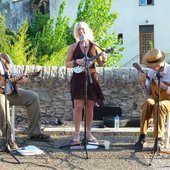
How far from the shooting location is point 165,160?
5.58m

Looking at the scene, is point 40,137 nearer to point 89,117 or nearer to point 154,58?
point 89,117

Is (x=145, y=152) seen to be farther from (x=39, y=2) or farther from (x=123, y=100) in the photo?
(x=39, y=2)

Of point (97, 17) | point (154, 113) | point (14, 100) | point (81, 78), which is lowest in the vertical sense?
point (154, 113)

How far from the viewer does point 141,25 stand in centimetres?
3247

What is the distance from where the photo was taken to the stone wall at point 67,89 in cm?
810

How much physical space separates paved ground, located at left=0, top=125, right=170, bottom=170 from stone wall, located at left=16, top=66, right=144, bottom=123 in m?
1.68

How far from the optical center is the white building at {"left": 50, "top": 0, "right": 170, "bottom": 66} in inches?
1265

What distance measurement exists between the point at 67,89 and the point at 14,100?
1.78 m

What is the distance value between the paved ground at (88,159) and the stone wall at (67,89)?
1.68 meters

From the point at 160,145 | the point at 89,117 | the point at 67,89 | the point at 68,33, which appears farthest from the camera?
the point at 68,33

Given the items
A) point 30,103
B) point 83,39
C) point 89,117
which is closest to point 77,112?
point 89,117

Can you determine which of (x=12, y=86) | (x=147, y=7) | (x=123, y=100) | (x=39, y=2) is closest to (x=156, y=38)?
(x=147, y=7)

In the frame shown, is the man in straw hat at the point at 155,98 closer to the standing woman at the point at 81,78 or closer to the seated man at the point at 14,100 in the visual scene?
the standing woman at the point at 81,78

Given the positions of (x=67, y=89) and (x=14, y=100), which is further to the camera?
(x=67, y=89)
